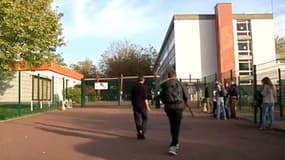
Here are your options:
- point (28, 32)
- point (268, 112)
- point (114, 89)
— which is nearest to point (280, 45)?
point (114, 89)

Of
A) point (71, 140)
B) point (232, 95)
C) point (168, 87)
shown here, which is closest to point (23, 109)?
point (232, 95)

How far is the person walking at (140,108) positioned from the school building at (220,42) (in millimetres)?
47577

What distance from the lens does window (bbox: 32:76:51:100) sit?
90.3 feet

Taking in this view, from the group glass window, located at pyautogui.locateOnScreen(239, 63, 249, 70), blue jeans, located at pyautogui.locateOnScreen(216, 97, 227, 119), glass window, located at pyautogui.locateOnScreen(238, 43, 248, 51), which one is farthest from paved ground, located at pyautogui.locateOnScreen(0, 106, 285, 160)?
glass window, located at pyautogui.locateOnScreen(238, 43, 248, 51)

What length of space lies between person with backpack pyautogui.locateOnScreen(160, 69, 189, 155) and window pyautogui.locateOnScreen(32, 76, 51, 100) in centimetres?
1839

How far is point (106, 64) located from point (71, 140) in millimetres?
61031

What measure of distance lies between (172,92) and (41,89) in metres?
20.6

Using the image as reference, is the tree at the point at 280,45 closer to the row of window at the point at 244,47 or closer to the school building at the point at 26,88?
the row of window at the point at 244,47

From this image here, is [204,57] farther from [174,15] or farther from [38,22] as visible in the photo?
[38,22]

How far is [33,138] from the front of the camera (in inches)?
523

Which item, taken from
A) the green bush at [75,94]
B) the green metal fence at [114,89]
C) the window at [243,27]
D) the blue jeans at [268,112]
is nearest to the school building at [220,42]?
the window at [243,27]

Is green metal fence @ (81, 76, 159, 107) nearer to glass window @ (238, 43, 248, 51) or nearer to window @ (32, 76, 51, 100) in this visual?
window @ (32, 76, 51, 100)

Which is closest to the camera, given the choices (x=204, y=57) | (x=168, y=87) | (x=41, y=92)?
(x=168, y=87)

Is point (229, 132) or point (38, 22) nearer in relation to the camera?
point (229, 132)
